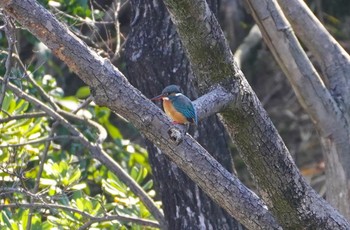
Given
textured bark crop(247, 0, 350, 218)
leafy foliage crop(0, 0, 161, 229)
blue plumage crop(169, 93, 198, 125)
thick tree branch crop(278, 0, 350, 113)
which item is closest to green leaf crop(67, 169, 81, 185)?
leafy foliage crop(0, 0, 161, 229)

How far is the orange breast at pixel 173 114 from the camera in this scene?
11.6ft

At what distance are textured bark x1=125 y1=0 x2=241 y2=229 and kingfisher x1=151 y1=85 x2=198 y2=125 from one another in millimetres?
899

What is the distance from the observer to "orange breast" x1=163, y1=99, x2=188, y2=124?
11.6ft

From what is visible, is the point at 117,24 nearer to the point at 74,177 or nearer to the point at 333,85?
the point at 74,177

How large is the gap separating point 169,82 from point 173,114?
111 centimetres

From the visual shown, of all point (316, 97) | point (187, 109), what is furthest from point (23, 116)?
point (187, 109)

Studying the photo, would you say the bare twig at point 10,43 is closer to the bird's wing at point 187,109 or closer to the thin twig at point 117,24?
the thin twig at point 117,24

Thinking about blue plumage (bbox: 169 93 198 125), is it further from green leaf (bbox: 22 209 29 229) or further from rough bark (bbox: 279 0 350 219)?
rough bark (bbox: 279 0 350 219)

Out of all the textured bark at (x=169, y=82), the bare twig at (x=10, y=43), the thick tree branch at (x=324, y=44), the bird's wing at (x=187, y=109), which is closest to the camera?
the bird's wing at (x=187, y=109)

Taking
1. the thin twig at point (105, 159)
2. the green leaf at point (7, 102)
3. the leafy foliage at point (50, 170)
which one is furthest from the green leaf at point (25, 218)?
the green leaf at point (7, 102)

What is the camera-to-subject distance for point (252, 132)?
377 centimetres

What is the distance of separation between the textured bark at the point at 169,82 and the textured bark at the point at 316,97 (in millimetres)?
603

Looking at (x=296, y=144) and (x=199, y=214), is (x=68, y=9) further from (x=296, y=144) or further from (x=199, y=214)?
(x=296, y=144)

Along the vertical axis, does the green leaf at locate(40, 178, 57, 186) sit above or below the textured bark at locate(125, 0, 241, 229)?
below
